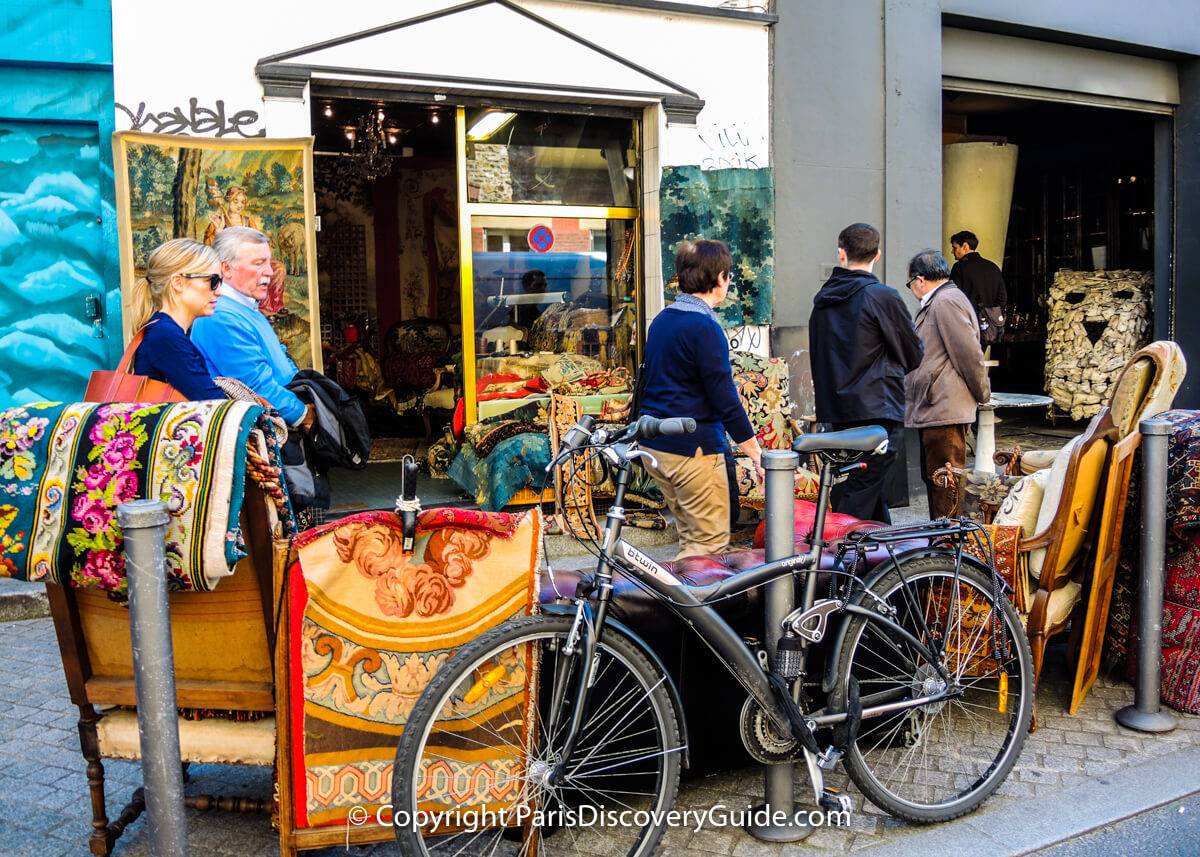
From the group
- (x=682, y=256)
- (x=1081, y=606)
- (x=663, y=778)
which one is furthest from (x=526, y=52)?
(x=663, y=778)

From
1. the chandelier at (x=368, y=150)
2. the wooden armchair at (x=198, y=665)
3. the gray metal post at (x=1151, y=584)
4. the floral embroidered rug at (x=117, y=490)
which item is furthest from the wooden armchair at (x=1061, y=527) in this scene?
the chandelier at (x=368, y=150)

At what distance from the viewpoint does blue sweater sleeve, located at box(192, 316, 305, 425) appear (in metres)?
4.07

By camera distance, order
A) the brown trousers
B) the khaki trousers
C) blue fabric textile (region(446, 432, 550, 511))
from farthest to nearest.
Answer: blue fabric textile (region(446, 432, 550, 511)), the brown trousers, the khaki trousers

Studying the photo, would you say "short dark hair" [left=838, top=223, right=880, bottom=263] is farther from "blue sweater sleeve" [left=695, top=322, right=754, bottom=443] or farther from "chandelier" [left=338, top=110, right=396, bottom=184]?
"chandelier" [left=338, top=110, right=396, bottom=184]

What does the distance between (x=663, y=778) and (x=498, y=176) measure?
5748 millimetres

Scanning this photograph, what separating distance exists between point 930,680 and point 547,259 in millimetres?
5369

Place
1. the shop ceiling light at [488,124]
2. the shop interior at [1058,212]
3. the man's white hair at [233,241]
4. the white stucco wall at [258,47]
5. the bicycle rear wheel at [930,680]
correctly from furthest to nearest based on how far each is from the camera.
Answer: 1. the shop interior at [1058,212]
2. the shop ceiling light at [488,124]
3. the white stucco wall at [258,47]
4. the man's white hair at [233,241]
5. the bicycle rear wheel at [930,680]

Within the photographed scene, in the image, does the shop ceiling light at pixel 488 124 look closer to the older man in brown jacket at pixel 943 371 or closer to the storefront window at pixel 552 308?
the storefront window at pixel 552 308

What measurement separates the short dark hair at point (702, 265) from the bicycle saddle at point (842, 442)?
1.58 m

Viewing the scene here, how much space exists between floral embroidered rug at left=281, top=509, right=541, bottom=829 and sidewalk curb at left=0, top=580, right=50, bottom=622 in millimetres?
3434

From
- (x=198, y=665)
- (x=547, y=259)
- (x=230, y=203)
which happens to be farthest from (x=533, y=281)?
(x=198, y=665)

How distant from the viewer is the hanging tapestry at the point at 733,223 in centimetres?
788

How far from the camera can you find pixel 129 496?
282 centimetres

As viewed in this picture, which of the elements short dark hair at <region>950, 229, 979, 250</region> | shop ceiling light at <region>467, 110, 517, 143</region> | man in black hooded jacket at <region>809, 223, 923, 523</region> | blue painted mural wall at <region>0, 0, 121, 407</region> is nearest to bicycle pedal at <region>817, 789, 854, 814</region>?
man in black hooded jacket at <region>809, 223, 923, 523</region>
